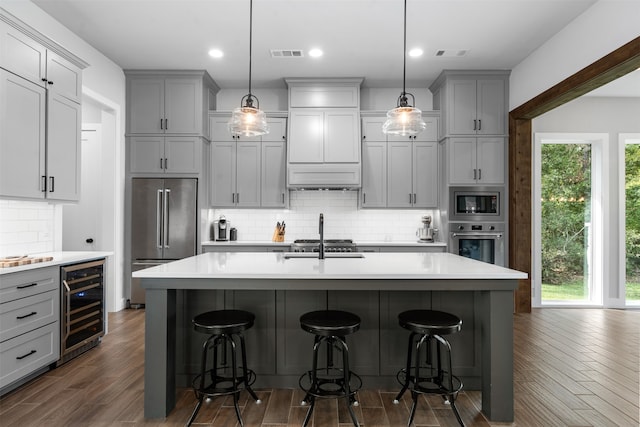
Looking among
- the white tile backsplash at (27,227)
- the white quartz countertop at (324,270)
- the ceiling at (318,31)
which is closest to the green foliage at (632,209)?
the ceiling at (318,31)

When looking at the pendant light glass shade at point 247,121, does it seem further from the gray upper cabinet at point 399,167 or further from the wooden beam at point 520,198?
the wooden beam at point 520,198

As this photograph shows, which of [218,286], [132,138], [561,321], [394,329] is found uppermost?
[132,138]

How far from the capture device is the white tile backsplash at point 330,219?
5.80 metres

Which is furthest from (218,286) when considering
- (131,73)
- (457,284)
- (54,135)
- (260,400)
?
(131,73)

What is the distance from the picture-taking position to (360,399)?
265 centimetres

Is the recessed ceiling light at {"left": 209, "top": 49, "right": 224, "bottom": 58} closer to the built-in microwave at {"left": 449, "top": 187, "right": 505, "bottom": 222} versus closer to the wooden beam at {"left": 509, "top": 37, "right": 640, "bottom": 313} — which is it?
the built-in microwave at {"left": 449, "top": 187, "right": 505, "bottom": 222}

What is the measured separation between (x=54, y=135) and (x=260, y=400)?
2.93 m

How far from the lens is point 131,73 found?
5.20m

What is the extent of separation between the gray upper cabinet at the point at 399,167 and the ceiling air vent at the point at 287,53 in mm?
1373

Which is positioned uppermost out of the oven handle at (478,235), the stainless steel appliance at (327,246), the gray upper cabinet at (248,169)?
the gray upper cabinet at (248,169)

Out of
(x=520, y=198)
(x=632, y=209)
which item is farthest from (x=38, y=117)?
(x=632, y=209)

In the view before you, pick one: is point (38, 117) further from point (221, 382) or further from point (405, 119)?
point (405, 119)

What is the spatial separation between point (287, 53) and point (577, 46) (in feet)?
10.2

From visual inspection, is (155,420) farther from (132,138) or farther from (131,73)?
(131,73)
